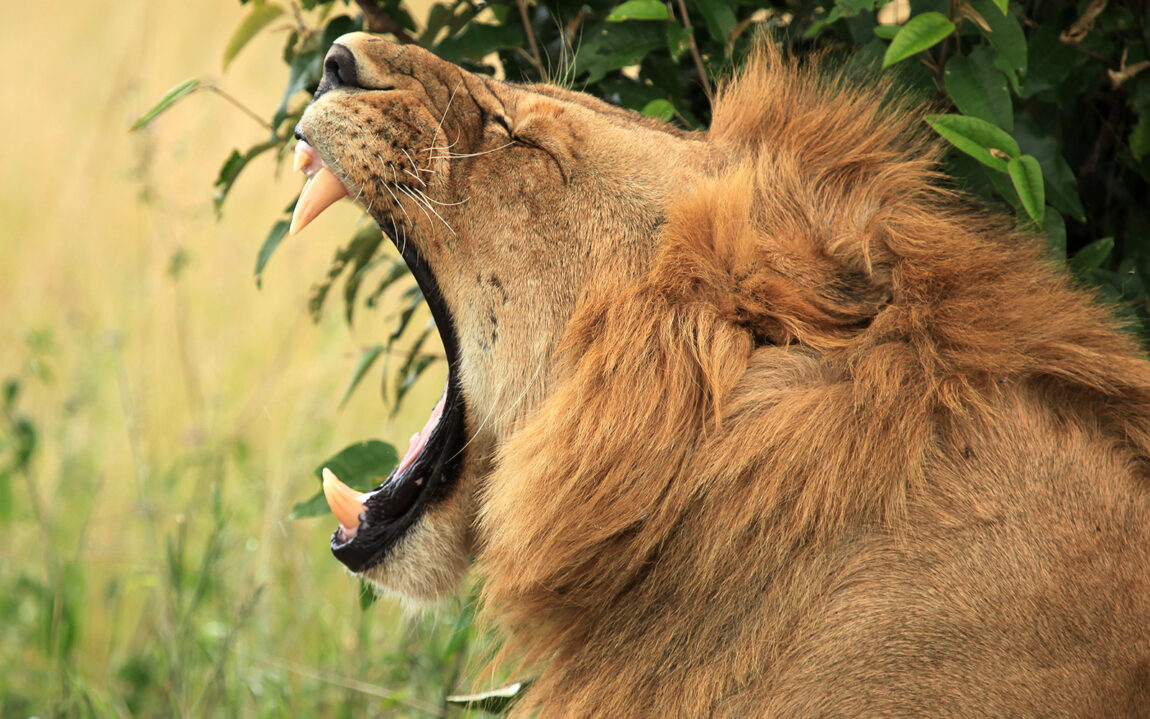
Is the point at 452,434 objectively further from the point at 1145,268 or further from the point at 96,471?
the point at 96,471

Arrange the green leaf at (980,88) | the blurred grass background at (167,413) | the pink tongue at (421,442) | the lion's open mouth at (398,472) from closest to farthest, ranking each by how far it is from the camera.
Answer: the green leaf at (980,88)
the lion's open mouth at (398,472)
the pink tongue at (421,442)
the blurred grass background at (167,413)

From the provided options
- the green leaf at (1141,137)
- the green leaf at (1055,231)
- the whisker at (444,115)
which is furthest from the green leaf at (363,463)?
the green leaf at (1141,137)

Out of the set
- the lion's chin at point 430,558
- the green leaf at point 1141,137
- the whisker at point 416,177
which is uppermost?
the whisker at point 416,177

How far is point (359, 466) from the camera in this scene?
226cm

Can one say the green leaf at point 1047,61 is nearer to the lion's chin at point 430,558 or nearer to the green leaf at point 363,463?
the lion's chin at point 430,558


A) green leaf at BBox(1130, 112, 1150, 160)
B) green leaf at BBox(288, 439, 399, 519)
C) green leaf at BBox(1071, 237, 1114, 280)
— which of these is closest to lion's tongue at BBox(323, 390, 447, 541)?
green leaf at BBox(288, 439, 399, 519)

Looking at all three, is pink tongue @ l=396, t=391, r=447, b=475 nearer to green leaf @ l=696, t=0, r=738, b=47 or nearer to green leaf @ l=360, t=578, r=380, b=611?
green leaf @ l=360, t=578, r=380, b=611

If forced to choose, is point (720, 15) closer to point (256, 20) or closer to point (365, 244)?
point (365, 244)

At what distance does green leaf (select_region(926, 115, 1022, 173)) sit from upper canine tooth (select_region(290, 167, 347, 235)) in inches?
40.9

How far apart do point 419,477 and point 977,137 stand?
3.79 ft

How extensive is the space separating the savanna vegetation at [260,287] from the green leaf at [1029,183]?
0.04 feet

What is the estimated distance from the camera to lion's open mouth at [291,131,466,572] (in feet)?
6.47

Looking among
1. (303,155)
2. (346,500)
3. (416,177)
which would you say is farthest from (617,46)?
(346,500)

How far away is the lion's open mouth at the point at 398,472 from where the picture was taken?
1.97 meters
